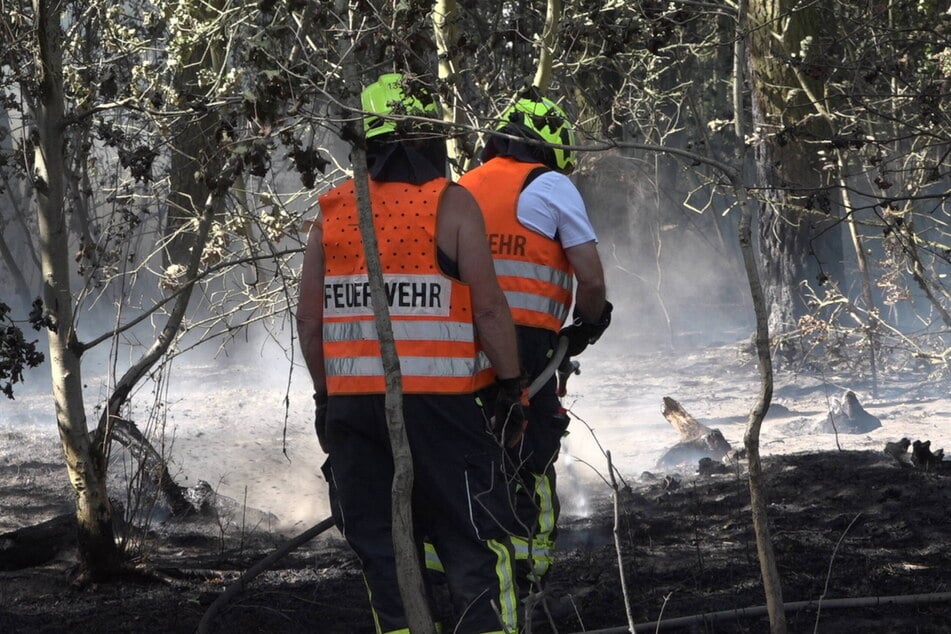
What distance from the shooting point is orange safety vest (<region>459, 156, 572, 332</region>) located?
14.0ft

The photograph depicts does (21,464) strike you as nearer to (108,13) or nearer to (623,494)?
(108,13)

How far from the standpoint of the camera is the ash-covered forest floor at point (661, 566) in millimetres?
4172

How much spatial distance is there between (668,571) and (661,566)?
11 centimetres

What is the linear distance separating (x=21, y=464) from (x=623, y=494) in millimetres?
5070

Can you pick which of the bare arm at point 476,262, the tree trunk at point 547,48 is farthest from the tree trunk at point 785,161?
the bare arm at point 476,262

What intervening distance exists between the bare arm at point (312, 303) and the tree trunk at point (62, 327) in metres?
1.76

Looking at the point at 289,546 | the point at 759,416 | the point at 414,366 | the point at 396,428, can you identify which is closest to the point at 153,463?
the point at 289,546

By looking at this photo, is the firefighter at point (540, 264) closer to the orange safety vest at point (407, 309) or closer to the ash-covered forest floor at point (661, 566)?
the ash-covered forest floor at point (661, 566)

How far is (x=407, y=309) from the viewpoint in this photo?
3.43 metres

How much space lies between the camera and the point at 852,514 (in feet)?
17.7

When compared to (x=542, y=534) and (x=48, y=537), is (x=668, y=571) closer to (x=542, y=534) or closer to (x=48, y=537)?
(x=542, y=534)

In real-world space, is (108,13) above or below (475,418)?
above

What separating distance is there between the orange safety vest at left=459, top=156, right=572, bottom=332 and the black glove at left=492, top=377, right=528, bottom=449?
66 centimetres

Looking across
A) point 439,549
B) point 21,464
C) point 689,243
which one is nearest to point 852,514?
point 439,549
